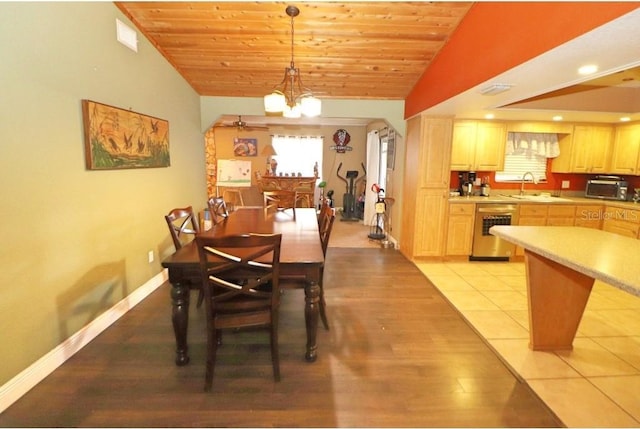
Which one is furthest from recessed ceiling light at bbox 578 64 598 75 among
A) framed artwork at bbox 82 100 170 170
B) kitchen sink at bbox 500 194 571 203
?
framed artwork at bbox 82 100 170 170

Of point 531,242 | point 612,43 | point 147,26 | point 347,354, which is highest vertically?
point 147,26

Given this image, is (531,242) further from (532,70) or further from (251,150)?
(251,150)

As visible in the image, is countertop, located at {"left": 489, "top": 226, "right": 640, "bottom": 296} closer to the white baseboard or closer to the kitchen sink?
the kitchen sink

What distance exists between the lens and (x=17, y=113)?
1772 millimetres

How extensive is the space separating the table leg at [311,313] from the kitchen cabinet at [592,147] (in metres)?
4.75

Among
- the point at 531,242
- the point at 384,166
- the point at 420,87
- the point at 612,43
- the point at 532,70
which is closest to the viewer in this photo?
the point at 612,43

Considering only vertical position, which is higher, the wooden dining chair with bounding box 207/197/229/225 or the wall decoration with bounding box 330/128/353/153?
the wall decoration with bounding box 330/128/353/153

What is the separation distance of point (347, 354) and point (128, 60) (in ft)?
10.4

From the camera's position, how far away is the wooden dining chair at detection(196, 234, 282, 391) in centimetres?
174

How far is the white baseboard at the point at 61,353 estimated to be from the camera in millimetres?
1766

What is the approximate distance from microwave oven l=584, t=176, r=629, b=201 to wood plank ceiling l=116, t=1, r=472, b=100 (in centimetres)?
311

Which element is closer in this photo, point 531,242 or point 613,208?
point 531,242

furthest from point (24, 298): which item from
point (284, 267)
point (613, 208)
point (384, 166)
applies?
point (613, 208)

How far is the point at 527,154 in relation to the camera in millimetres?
4797
